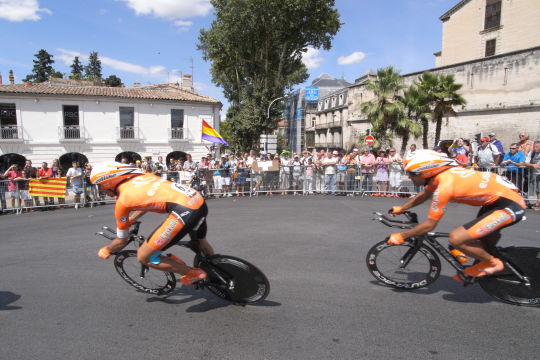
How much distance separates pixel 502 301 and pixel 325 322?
6.59 feet

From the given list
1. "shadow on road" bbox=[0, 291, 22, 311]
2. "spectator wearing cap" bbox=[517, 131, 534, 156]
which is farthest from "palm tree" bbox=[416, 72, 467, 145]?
"shadow on road" bbox=[0, 291, 22, 311]

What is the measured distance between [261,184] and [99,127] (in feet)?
66.0

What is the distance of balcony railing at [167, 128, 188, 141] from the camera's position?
96.6ft

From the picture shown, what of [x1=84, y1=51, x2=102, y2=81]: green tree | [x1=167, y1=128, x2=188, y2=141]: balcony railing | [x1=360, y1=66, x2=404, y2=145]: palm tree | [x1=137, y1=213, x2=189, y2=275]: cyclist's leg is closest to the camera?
[x1=137, y1=213, x2=189, y2=275]: cyclist's leg

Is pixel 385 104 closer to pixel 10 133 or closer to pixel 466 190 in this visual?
pixel 466 190

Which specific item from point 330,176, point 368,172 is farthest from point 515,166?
point 330,176

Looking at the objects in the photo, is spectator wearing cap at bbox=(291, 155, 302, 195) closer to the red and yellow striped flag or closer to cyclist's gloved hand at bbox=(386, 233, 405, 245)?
the red and yellow striped flag

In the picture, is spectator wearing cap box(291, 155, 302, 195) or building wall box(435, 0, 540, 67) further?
building wall box(435, 0, 540, 67)

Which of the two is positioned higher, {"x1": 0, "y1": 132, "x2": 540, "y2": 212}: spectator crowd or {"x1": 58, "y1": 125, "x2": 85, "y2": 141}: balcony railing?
{"x1": 58, "y1": 125, "x2": 85, "y2": 141}: balcony railing

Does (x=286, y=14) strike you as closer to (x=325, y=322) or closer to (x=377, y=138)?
(x=377, y=138)

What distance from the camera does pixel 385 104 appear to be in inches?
901

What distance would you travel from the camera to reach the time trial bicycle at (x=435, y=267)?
354 cm

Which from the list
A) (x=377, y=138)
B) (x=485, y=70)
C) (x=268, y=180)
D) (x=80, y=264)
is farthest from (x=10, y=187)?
(x=485, y=70)

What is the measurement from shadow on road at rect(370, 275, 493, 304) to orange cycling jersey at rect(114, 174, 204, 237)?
2.63 metres
